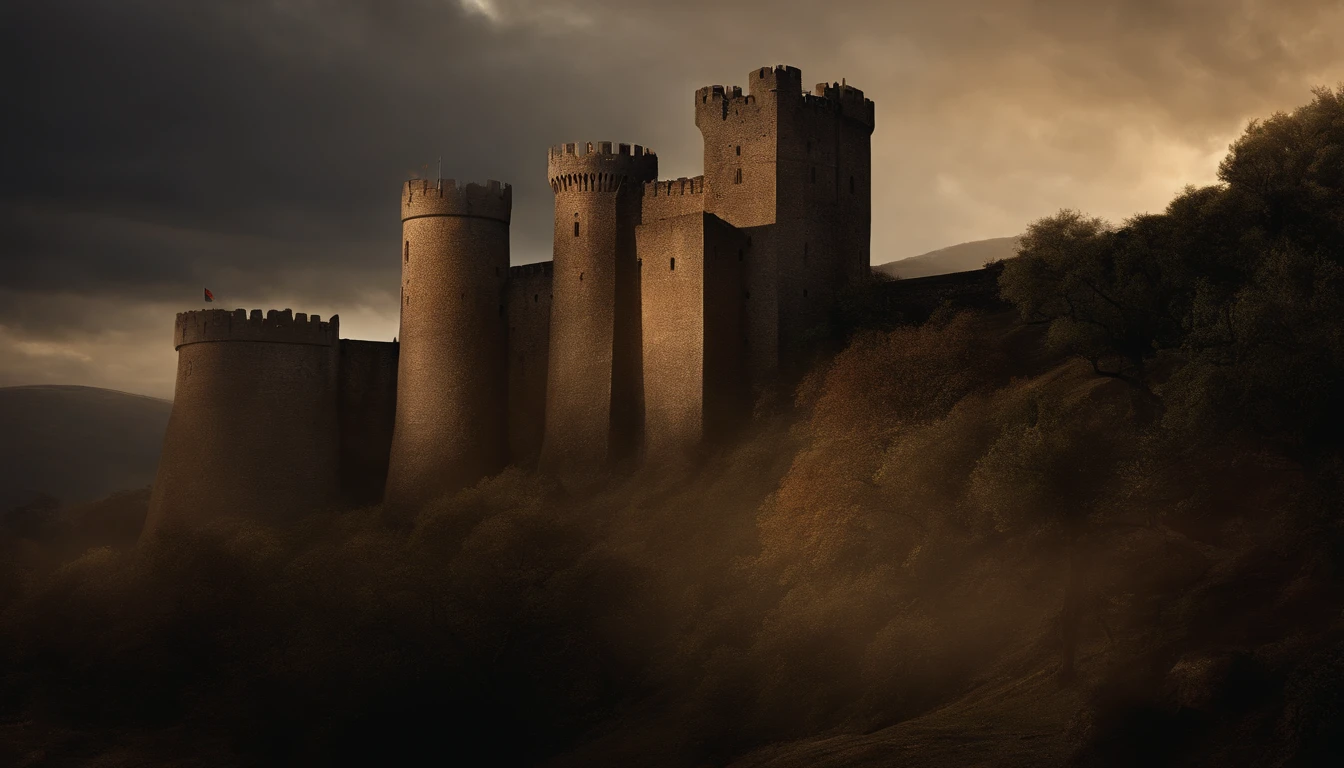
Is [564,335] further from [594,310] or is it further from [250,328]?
[250,328]

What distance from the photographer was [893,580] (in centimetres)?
3925

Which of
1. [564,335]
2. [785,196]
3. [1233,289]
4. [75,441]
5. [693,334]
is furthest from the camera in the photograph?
[75,441]

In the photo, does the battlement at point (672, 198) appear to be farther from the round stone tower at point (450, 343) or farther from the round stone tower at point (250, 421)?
the round stone tower at point (250, 421)

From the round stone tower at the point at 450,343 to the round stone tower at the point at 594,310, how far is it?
3.53m

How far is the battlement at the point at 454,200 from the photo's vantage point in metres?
62.0

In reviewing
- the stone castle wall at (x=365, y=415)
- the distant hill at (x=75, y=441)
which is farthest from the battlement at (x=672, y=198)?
the distant hill at (x=75, y=441)

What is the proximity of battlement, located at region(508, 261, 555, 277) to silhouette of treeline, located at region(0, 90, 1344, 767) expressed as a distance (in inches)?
412

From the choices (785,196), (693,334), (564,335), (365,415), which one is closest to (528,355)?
(564,335)

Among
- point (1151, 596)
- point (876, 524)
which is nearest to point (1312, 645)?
point (1151, 596)

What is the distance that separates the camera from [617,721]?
41.1 meters

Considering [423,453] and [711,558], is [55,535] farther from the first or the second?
[711,558]

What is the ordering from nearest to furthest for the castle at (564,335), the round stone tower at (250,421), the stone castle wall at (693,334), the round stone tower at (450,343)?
the stone castle wall at (693,334), the castle at (564,335), the round stone tower at (250,421), the round stone tower at (450,343)

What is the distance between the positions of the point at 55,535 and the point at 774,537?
42.9 metres

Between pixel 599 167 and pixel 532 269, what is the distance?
19.2 feet
